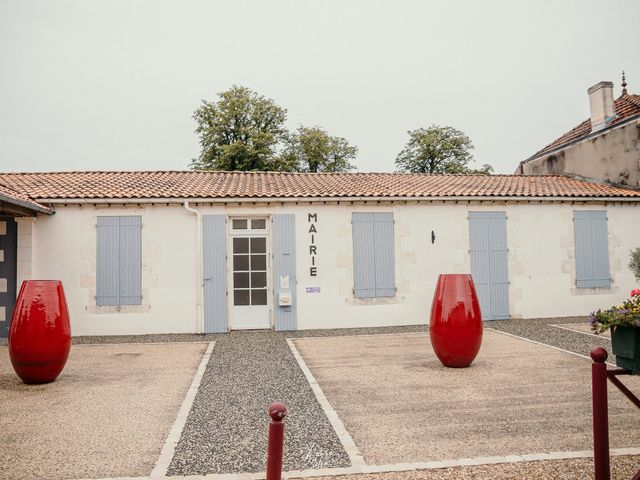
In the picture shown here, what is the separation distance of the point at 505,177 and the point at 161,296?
996cm

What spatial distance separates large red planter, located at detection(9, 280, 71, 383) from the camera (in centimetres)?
542

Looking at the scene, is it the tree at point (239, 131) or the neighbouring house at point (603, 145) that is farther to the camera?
the tree at point (239, 131)

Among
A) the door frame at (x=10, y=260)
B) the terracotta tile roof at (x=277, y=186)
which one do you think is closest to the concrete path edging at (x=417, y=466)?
the terracotta tile roof at (x=277, y=186)

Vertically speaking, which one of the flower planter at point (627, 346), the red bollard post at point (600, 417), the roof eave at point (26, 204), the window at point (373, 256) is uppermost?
the roof eave at point (26, 204)

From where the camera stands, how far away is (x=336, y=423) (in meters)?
4.12

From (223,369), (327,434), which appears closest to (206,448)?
(327,434)

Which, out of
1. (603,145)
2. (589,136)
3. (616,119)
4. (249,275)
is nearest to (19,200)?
(249,275)

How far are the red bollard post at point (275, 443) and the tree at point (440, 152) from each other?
93.5 feet

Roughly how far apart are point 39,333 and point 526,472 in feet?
16.8

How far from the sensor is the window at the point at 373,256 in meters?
10.2

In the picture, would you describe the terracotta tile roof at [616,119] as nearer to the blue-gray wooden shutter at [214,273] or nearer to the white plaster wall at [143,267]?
the blue-gray wooden shutter at [214,273]

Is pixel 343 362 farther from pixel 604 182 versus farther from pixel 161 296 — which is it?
pixel 604 182

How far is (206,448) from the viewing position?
3.58 metres

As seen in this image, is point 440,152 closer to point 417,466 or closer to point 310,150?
point 310,150
